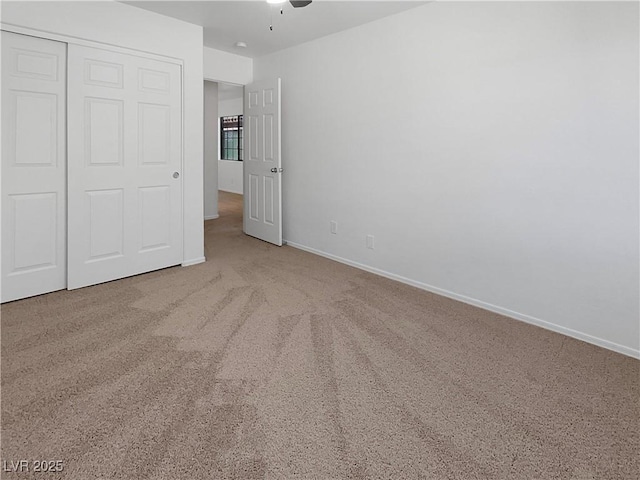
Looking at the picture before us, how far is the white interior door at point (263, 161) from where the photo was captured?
4887mm

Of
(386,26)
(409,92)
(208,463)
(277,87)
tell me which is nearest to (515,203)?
(409,92)

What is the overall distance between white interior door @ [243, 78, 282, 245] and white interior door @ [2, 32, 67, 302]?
2.22 meters

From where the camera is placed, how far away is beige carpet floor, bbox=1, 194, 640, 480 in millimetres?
1575

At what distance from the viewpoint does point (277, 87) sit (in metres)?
4.75

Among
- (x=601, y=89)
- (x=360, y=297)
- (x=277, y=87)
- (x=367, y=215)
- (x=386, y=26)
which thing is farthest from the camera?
(x=277, y=87)

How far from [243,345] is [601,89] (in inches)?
105

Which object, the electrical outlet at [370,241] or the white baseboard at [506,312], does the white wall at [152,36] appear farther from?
the electrical outlet at [370,241]

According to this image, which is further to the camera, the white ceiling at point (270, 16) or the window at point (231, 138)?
the window at point (231, 138)

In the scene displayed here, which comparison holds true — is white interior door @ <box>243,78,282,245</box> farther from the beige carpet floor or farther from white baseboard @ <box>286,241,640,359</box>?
the beige carpet floor

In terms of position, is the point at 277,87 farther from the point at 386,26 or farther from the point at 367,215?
the point at 367,215

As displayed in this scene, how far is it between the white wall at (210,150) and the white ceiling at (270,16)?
2429 mm

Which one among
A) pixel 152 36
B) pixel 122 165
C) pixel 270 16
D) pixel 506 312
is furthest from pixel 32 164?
pixel 506 312

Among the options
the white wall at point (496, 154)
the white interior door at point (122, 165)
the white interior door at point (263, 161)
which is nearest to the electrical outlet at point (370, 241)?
the white wall at point (496, 154)

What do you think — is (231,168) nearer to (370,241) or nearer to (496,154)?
(370,241)
